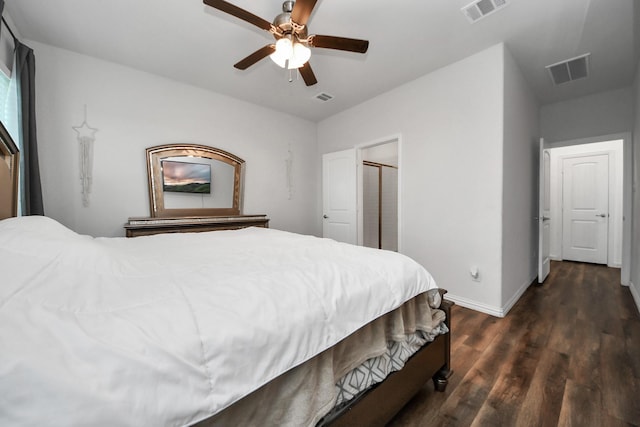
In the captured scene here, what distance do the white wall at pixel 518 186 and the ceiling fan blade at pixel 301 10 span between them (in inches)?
79.0

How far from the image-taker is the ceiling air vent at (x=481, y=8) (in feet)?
6.17

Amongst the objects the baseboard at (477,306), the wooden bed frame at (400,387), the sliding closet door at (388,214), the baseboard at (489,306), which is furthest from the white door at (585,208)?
the wooden bed frame at (400,387)

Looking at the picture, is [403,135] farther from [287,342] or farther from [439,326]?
[287,342]

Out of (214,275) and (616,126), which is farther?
(616,126)

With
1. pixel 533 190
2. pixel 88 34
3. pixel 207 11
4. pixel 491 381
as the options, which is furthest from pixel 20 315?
pixel 533 190

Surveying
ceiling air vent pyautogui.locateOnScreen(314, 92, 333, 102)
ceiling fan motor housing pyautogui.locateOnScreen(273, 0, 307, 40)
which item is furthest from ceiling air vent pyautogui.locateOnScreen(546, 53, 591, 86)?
ceiling fan motor housing pyautogui.locateOnScreen(273, 0, 307, 40)

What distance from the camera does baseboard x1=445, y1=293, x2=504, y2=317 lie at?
94.7 inches

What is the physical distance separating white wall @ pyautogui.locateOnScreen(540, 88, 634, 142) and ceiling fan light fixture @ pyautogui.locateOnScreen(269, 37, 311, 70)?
3.92 metres

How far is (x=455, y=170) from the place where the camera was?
106 inches

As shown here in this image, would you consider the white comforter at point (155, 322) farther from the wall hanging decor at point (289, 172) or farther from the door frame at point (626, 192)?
the door frame at point (626, 192)

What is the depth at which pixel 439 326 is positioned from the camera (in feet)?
4.65

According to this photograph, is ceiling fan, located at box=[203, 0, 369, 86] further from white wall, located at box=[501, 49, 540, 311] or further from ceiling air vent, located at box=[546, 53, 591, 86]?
ceiling air vent, located at box=[546, 53, 591, 86]

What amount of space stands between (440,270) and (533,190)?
1847mm

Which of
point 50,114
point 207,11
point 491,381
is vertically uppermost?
point 207,11
